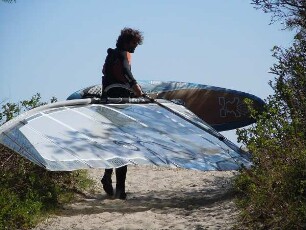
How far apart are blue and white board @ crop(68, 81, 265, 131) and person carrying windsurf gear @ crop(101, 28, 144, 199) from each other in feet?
22.4

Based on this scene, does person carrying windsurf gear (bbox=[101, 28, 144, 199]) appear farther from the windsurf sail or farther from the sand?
the sand

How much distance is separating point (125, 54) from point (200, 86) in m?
7.91

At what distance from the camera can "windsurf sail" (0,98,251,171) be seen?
5543 mm

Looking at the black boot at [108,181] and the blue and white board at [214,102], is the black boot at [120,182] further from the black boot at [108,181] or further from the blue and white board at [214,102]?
the blue and white board at [214,102]

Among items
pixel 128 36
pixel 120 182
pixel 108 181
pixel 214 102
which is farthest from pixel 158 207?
pixel 214 102

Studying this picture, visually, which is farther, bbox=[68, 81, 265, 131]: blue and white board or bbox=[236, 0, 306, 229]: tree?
bbox=[68, 81, 265, 131]: blue and white board

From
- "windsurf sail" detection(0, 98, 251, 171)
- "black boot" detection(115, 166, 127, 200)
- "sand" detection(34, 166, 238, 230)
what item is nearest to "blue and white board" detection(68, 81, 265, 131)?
"sand" detection(34, 166, 238, 230)

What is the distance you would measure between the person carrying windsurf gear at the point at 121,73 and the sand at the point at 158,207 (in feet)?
1.18

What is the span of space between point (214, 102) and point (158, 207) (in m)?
7.91

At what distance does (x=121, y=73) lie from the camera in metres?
6.88

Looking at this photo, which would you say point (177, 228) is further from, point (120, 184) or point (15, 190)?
point (15, 190)

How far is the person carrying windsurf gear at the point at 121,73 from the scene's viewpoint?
6.84m

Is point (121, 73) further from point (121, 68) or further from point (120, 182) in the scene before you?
point (120, 182)

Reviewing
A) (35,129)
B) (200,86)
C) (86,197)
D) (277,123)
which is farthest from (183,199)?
(200,86)
